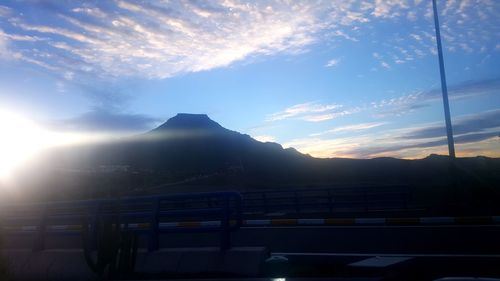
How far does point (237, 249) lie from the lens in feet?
29.8

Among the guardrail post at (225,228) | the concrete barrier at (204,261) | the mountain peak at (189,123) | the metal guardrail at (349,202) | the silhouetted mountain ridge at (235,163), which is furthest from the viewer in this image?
the mountain peak at (189,123)

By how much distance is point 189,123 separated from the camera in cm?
11206

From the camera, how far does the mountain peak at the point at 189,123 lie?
11112 centimetres

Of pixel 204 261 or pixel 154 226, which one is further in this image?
Result: pixel 154 226

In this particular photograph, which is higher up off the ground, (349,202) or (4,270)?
(349,202)

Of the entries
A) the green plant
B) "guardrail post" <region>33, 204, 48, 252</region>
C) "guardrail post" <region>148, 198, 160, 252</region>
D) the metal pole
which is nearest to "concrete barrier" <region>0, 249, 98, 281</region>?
"guardrail post" <region>33, 204, 48, 252</region>

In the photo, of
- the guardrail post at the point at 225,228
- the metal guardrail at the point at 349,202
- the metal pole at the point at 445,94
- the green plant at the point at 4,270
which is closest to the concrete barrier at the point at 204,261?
the guardrail post at the point at 225,228

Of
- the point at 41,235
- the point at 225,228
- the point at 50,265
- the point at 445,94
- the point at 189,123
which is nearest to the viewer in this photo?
the point at 225,228

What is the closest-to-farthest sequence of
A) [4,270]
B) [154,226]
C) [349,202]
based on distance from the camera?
[4,270]
[154,226]
[349,202]

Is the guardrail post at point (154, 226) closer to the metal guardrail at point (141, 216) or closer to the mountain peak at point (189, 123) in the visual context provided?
the metal guardrail at point (141, 216)

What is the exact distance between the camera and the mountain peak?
111 metres

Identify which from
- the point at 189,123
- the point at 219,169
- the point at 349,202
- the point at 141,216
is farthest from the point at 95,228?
the point at 189,123

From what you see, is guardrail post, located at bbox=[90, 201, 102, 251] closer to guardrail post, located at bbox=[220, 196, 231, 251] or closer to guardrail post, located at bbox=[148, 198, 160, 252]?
guardrail post, located at bbox=[148, 198, 160, 252]

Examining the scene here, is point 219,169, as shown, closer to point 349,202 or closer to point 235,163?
point 235,163
